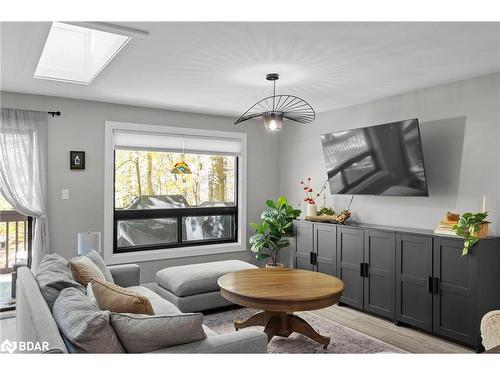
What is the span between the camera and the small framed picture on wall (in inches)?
168

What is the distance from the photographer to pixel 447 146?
3.69m

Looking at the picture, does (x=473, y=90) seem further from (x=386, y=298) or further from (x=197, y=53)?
(x=197, y=53)

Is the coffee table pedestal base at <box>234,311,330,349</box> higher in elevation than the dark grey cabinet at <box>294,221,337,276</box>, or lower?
lower

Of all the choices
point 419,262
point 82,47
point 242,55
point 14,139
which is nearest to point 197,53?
point 242,55

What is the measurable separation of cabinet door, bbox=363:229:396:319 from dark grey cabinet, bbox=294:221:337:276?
0.47 meters

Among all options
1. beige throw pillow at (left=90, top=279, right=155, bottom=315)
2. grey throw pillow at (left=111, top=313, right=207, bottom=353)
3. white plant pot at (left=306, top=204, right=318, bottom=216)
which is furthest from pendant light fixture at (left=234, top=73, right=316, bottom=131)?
grey throw pillow at (left=111, top=313, right=207, bottom=353)

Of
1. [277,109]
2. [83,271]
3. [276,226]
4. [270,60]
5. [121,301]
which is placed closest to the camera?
[121,301]

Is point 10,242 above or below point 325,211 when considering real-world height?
below

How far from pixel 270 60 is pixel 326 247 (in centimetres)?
235

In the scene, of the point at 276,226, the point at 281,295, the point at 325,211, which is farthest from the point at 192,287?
the point at 325,211

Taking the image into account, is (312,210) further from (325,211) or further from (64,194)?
(64,194)

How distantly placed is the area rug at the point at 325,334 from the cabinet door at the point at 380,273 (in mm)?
499

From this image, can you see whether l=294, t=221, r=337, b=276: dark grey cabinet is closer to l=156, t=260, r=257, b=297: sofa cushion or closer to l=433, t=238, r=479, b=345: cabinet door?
l=156, t=260, r=257, b=297: sofa cushion

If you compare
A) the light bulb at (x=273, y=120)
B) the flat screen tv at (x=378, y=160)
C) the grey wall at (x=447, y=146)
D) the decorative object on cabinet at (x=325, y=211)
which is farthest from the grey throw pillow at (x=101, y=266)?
the grey wall at (x=447, y=146)
